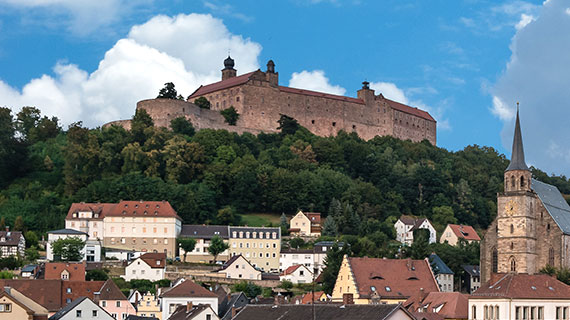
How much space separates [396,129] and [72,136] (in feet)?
156

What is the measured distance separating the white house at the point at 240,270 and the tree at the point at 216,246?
6.06 metres

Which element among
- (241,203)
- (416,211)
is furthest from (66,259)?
(416,211)

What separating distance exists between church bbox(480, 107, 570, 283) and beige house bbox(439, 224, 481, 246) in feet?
100

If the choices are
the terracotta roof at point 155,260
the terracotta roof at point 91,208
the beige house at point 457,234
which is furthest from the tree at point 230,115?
the terracotta roof at point 155,260

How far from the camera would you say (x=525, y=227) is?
247 ft

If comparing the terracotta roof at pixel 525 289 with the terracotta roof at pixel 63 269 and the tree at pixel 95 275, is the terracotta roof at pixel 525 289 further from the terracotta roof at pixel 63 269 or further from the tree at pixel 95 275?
the tree at pixel 95 275

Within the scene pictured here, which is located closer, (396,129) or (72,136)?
(72,136)

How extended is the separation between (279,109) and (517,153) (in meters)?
60.9

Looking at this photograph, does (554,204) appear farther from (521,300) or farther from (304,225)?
(304,225)

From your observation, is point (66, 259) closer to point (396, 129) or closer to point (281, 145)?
point (281, 145)

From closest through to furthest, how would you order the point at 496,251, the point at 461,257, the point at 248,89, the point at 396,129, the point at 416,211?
the point at 496,251, the point at 461,257, the point at 416,211, the point at 248,89, the point at 396,129

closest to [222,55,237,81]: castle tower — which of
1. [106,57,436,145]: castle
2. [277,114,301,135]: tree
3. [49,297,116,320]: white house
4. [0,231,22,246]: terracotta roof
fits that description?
[106,57,436,145]: castle

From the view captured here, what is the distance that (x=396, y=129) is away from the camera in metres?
145

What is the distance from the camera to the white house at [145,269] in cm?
8762
